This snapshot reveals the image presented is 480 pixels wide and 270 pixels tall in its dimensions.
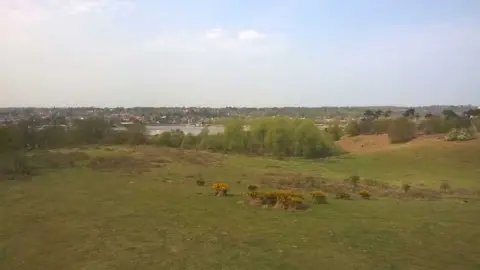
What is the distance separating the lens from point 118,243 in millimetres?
16250

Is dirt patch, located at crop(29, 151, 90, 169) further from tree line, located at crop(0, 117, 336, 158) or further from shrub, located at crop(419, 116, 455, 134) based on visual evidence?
shrub, located at crop(419, 116, 455, 134)

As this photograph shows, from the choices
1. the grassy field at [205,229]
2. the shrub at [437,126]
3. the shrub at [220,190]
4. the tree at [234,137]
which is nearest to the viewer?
the grassy field at [205,229]

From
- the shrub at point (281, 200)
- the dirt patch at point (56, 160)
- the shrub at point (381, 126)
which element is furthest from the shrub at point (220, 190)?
the shrub at point (381, 126)

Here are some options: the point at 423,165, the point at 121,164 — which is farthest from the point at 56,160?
the point at 423,165

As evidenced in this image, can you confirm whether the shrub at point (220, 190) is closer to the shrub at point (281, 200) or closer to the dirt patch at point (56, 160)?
the shrub at point (281, 200)

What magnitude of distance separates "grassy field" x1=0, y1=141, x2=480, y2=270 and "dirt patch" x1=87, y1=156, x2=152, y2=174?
17.9 feet

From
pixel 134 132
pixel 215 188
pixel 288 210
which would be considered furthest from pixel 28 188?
pixel 134 132

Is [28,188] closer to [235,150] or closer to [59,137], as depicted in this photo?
[59,137]

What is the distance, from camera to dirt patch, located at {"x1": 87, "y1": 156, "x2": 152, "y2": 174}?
3962 cm

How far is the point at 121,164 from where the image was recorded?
4253 centimetres

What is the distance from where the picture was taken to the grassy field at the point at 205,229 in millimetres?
14617

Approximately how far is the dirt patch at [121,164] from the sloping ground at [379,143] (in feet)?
156

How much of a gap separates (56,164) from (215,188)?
772 inches

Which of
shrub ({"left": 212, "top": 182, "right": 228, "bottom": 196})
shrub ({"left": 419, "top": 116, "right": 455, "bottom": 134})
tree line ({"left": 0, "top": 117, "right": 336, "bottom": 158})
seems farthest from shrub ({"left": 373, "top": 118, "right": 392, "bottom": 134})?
shrub ({"left": 212, "top": 182, "right": 228, "bottom": 196})
